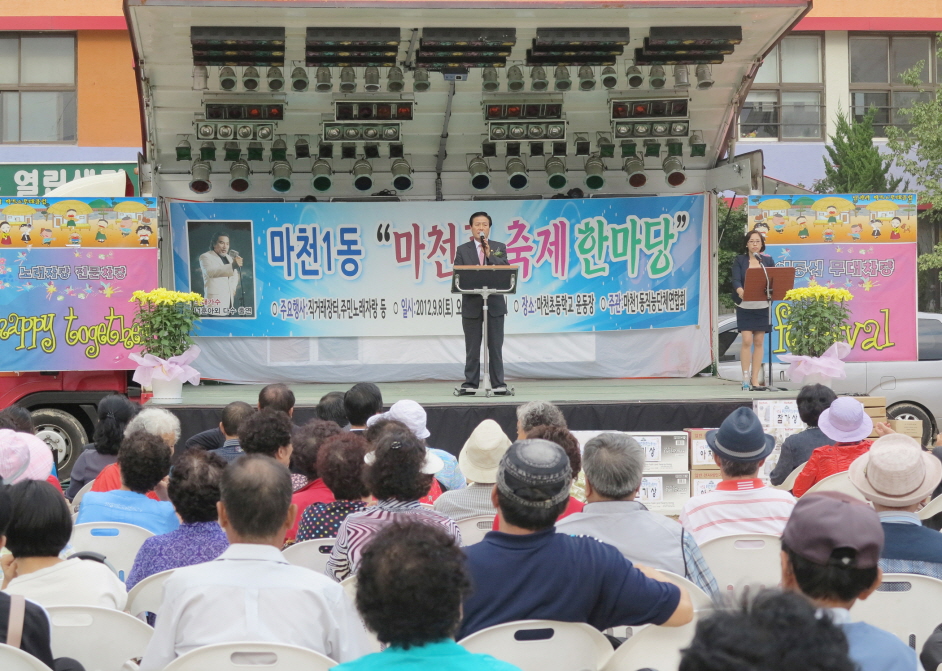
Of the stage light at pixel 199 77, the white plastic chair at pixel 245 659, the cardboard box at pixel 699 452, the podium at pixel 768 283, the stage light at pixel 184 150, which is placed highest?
the stage light at pixel 199 77

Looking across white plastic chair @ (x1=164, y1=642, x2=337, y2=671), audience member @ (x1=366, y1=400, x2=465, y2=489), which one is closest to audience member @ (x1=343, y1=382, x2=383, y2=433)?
audience member @ (x1=366, y1=400, x2=465, y2=489)

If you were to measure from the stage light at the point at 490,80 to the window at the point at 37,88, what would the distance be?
37.3 ft

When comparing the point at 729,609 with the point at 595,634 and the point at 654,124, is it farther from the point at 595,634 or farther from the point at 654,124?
the point at 654,124

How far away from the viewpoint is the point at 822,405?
18.1 feet

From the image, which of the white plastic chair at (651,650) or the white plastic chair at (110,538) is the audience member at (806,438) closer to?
the white plastic chair at (651,650)

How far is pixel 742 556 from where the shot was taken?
328cm

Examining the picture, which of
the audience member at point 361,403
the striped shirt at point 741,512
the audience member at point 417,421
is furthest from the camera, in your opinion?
the audience member at point 361,403

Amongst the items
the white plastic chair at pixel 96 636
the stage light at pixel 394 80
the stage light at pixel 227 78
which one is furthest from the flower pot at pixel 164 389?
the white plastic chair at pixel 96 636

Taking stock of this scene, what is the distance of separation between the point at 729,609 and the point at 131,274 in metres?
8.61

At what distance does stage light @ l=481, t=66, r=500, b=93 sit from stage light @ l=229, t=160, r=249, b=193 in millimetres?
2480

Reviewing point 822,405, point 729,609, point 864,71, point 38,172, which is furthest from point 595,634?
point 864,71

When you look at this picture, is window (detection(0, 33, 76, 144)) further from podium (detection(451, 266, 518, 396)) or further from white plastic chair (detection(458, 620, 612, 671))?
white plastic chair (detection(458, 620, 612, 671))

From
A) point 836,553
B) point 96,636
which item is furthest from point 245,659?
point 836,553

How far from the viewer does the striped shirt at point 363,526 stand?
305 cm
